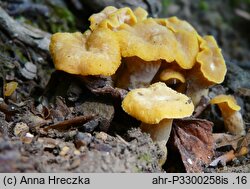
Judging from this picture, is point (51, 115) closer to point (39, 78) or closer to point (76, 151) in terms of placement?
point (76, 151)

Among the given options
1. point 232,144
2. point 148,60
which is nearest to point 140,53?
point 148,60

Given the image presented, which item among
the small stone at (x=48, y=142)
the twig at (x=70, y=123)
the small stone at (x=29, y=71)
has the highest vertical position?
the small stone at (x=48, y=142)

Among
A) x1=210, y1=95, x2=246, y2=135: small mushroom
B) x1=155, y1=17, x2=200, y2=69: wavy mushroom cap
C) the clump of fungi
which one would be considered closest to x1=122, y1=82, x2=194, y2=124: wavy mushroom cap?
the clump of fungi

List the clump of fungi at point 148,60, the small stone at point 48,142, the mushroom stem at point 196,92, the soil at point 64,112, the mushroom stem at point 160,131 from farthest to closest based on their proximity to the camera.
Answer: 1. the mushroom stem at point 196,92
2. the mushroom stem at point 160,131
3. the clump of fungi at point 148,60
4. the small stone at point 48,142
5. the soil at point 64,112

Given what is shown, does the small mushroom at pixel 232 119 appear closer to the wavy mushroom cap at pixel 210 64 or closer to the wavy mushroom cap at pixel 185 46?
the wavy mushroom cap at pixel 210 64

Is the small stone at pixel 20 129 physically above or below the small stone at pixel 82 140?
below

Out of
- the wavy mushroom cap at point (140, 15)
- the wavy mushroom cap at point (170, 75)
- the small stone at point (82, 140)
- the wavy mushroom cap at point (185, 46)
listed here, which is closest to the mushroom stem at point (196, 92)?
the wavy mushroom cap at point (170, 75)

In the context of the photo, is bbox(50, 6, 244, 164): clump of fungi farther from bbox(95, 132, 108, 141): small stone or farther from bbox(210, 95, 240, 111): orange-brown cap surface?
bbox(95, 132, 108, 141): small stone

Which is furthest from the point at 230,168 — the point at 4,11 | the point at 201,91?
the point at 4,11
